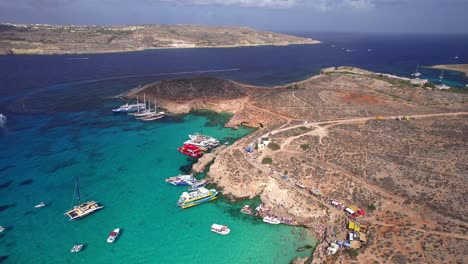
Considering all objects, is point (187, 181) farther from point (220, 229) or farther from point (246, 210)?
point (220, 229)

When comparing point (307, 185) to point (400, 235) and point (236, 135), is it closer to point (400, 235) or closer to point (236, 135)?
point (400, 235)

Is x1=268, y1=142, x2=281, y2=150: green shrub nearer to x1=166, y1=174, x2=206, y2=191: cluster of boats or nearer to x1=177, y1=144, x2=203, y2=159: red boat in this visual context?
x1=166, y1=174, x2=206, y2=191: cluster of boats

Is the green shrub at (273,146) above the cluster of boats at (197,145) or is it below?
above

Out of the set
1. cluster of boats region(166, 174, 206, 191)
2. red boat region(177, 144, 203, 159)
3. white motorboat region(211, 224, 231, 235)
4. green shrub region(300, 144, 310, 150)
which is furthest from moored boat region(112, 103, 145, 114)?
white motorboat region(211, 224, 231, 235)

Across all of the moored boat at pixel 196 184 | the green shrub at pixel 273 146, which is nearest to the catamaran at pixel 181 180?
the moored boat at pixel 196 184

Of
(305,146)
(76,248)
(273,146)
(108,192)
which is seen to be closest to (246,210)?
(273,146)

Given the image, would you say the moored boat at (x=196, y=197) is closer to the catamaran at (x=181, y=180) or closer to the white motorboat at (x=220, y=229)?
the catamaran at (x=181, y=180)
